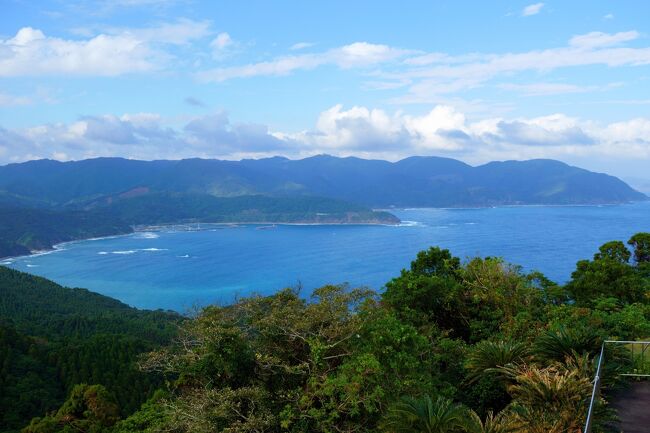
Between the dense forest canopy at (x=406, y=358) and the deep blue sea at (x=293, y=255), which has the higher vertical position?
the dense forest canopy at (x=406, y=358)

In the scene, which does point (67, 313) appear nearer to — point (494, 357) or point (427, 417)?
point (494, 357)

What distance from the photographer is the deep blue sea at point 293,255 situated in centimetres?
8975

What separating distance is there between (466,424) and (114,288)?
4127 inches

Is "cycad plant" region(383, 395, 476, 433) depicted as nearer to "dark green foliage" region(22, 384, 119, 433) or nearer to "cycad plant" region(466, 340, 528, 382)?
"cycad plant" region(466, 340, 528, 382)

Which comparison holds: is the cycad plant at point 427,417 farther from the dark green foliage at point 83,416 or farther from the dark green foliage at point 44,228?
the dark green foliage at point 44,228

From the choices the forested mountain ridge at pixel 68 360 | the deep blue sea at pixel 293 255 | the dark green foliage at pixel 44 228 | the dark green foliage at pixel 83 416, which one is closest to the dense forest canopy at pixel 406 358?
the dark green foliage at pixel 83 416

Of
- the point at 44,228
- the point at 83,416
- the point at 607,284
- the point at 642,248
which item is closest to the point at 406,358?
the point at 607,284

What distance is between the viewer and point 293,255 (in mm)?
119125

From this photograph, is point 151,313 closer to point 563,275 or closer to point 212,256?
point 212,256

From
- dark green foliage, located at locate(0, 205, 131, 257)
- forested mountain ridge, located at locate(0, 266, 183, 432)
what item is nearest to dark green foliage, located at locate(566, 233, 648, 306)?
forested mountain ridge, located at locate(0, 266, 183, 432)

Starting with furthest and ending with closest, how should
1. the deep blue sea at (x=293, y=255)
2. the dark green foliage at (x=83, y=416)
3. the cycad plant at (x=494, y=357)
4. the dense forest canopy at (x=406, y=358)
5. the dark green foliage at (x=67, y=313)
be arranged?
the deep blue sea at (x=293, y=255)
the dark green foliage at (x=67, y=313)
the dark green foliage at (x=83, y=416)
the cycad plant at (x=494, y=357)
the dense forest canopy at (x=406, y=358)

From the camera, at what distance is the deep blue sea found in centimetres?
8975

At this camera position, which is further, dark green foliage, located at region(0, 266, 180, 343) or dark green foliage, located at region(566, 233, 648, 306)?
dark green foliage, located at region(0, 266, 180, 343)

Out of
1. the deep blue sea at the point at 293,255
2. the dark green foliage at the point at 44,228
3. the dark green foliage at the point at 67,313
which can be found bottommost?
the dark green foliage at the point at 67,313
